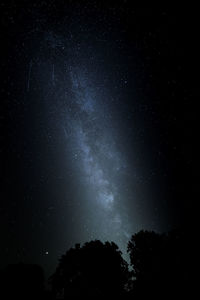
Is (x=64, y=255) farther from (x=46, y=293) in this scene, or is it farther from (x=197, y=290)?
(x=197, y=290)

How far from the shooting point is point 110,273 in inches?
951

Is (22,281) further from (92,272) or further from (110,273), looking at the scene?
(110,273)

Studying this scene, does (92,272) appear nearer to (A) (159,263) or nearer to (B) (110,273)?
(B) (110,273)

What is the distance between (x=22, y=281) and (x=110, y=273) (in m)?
10.3

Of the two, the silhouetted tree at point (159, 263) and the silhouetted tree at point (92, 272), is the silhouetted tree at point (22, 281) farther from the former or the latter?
the silhouetted tree at point (159, 263)

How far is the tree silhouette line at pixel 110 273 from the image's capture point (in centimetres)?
2068

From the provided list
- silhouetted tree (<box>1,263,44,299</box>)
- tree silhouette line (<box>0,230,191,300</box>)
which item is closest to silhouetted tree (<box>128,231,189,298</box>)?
tree silhouette line (<box>0,230,191,300</box>)

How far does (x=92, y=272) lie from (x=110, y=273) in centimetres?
222

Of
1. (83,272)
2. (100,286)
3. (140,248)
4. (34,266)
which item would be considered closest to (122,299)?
(100,286)

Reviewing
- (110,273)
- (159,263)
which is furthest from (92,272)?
(159,263)

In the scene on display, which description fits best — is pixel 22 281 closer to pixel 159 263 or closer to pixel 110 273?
pixel 110 273

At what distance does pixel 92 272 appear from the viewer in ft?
77.7

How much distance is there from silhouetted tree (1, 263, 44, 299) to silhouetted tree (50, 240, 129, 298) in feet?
6.59

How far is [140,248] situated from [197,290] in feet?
36.2
